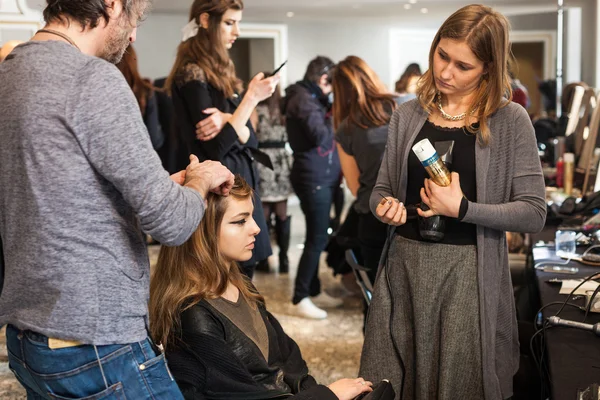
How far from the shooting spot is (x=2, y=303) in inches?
52.5

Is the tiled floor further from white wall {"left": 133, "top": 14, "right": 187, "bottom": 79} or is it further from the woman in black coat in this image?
white wall {"left": 133, "top": 14, "right": 187, "bottom": 79}

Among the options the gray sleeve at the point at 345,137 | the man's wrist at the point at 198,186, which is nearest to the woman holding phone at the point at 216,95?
the gray sleeve at the point at 345,137

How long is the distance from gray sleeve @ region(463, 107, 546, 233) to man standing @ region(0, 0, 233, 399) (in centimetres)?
80

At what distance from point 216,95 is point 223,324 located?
1080mm

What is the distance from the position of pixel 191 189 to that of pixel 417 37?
382 inches

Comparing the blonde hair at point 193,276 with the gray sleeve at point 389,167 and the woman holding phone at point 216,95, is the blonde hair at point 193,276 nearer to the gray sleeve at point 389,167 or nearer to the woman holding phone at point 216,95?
the gray sleeve at point 389,167

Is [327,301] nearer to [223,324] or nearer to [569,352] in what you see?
[223,324]

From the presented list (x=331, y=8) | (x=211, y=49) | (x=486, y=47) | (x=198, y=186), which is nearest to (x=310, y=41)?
(x=331, y=8)

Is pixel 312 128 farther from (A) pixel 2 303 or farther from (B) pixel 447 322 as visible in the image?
(A) pixel 2 303

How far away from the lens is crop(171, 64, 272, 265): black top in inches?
99.9

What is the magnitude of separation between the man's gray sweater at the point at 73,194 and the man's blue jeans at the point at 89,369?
0.03m

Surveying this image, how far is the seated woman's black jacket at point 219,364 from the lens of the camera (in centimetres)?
169

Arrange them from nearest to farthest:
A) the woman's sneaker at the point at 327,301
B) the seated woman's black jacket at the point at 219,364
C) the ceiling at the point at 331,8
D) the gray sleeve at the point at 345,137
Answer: the seated woman's black jacket at the point at 219,364 → the gray sleeve at the point at 345,137 → the woman's sneaker at the point at 327,301 → the ceiling at the point at 331,8

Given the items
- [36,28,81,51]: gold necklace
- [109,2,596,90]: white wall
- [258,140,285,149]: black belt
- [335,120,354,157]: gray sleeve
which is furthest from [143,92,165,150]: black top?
[109,2,596,90]: white wall
